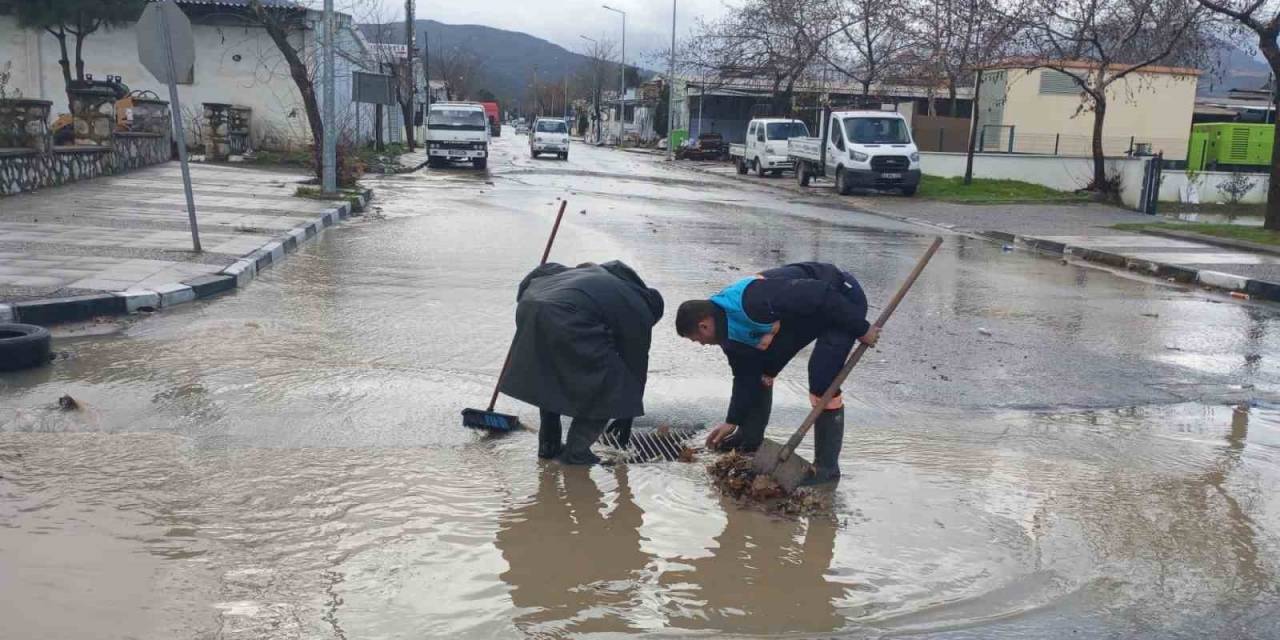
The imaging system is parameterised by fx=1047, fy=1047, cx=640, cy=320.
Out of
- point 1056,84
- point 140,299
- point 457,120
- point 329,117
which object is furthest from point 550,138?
point 140,299

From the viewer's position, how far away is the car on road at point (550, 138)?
41531 mm

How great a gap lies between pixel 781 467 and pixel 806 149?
26357 mm

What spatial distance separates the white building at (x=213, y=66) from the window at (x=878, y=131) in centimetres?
1406

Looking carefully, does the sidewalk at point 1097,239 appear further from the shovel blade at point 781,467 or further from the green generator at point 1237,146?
the shovel blade at point 781,467

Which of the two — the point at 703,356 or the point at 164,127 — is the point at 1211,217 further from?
the point at 164,127

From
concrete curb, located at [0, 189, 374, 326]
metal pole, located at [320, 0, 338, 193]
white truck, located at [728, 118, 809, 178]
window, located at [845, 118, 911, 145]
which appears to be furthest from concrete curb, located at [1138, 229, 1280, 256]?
white truck, located at [728, 118, 809, 178]

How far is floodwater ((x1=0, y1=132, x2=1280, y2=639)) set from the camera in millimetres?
3732

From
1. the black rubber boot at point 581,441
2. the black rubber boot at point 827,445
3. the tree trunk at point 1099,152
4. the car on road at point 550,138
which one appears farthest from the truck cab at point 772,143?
the black rubber boot at point 581,441

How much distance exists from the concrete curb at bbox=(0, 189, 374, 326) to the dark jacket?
5.51m

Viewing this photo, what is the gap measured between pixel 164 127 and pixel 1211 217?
2371cm

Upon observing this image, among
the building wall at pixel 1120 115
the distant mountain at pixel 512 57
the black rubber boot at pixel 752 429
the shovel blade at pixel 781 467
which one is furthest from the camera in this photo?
the distant mountain at pixel 512 57

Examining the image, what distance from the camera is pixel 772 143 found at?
35.0m

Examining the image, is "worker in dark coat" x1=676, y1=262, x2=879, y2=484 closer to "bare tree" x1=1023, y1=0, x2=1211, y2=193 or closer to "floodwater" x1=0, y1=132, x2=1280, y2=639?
"floodwater" x1=0, y1=132, x2=1280, y2=639

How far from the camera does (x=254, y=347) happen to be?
7.32m
